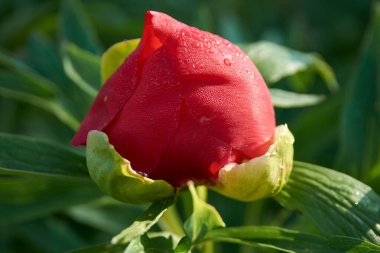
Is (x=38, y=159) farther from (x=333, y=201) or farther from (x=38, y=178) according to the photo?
(x=333, y=201)

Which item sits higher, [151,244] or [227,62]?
[227,62]

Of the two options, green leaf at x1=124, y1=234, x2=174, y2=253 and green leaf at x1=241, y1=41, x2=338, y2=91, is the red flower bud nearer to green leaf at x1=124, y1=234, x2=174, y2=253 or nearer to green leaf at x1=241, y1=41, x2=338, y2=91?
green leaf at x1=124, y1=234, x2=174, y2=253

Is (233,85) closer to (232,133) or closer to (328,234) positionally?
(232,133)

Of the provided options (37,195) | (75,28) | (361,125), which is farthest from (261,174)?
(75,28)

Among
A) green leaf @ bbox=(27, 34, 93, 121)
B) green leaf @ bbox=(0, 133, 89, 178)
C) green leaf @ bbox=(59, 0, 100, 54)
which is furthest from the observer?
green leaf @ bbox=(59, 0, 100, 54)

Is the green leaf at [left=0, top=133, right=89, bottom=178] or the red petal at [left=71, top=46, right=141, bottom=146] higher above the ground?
the red petal at [left=71, top=46, right=141, bottom=146]

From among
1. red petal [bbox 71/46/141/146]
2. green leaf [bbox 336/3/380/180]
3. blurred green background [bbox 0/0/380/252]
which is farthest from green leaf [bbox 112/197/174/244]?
green leaf [bbox 336/3/380/180]

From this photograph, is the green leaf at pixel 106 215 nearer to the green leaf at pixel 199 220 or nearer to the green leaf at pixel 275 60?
the green leaf at pixel 275 60

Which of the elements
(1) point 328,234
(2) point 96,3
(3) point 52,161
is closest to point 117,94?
(3) point 52,161

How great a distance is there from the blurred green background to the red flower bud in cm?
24

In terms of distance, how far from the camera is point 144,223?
0.84 m

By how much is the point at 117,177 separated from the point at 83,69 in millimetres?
414

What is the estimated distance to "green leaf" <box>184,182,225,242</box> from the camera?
85 cm

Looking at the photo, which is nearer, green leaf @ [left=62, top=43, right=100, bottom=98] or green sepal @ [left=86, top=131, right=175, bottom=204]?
green sepal @ [left=86, top=131, right=175, bottom=204]
